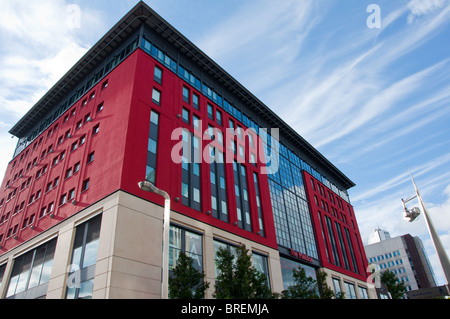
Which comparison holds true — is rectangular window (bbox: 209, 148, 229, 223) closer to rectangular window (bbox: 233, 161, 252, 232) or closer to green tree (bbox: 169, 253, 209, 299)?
rectangular window (bbox: 233, 161, 252, 232)

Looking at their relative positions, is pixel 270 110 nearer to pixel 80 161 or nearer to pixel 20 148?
pixel 80 161

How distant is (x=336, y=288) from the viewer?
5512 centimetres

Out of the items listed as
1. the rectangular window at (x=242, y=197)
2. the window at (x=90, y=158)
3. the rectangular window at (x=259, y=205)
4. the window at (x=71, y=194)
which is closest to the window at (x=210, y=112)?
the rectangular window at (x=242, y=197)

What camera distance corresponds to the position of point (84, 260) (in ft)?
90.5

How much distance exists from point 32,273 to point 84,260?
32.9ft

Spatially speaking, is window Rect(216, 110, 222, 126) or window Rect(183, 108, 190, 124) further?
window Rect(216, 110, 222, 126)

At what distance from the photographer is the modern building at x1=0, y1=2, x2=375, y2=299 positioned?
27.8 meters

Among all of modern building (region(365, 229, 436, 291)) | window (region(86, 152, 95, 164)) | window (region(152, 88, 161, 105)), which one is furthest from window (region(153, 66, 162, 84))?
modern building (region(365, 229, 436, 291))

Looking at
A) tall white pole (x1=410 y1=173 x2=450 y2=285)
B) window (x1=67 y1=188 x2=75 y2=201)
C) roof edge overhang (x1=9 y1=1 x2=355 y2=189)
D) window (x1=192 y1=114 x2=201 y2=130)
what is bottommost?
tall white pole (x1=410 y1=173 x2=450 y2=285)

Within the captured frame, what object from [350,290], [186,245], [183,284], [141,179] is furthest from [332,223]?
[183,284]

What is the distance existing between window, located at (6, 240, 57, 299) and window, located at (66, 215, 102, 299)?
4486mm

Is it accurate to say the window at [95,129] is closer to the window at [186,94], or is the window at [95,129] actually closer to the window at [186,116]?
the window at [186,116]
